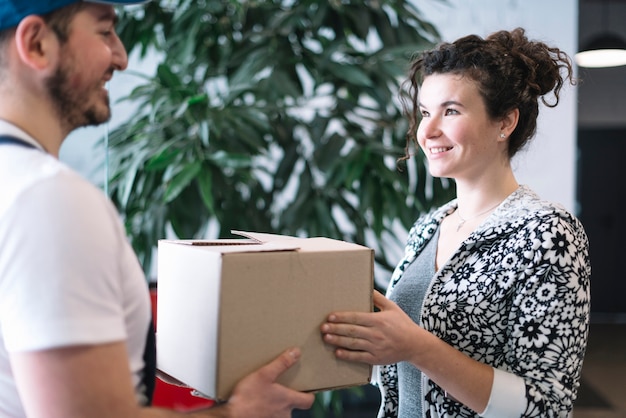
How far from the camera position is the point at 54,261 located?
2.08 ft

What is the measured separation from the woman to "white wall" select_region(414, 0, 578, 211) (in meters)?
1.81

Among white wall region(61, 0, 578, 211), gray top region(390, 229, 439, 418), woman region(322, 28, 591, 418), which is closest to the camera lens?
woman region(322, 28, 591, 418)

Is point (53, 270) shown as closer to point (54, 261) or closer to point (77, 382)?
point (54, 261)

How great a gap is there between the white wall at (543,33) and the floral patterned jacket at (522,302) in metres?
1.89

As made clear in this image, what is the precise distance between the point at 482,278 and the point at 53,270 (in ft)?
2.56

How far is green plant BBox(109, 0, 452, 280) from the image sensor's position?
1.99 metres

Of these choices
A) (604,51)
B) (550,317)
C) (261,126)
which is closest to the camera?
(550,317)

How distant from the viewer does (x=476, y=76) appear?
4.19ft

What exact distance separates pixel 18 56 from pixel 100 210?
200 millimetres

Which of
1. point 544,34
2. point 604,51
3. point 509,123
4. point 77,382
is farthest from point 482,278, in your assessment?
point 604,51

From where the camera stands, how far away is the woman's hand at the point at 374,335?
36.7 inches

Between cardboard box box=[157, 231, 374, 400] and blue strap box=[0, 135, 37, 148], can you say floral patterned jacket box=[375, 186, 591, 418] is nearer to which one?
cardboard box box=[157, 231, 374, 400]

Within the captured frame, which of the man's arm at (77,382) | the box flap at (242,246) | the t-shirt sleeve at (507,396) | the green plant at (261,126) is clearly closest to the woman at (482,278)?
the t-shirt sleeve at (507,396)

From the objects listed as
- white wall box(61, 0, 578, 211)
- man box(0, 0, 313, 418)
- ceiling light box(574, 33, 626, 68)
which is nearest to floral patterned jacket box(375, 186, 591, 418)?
man box(0, 0, 313, 418)
